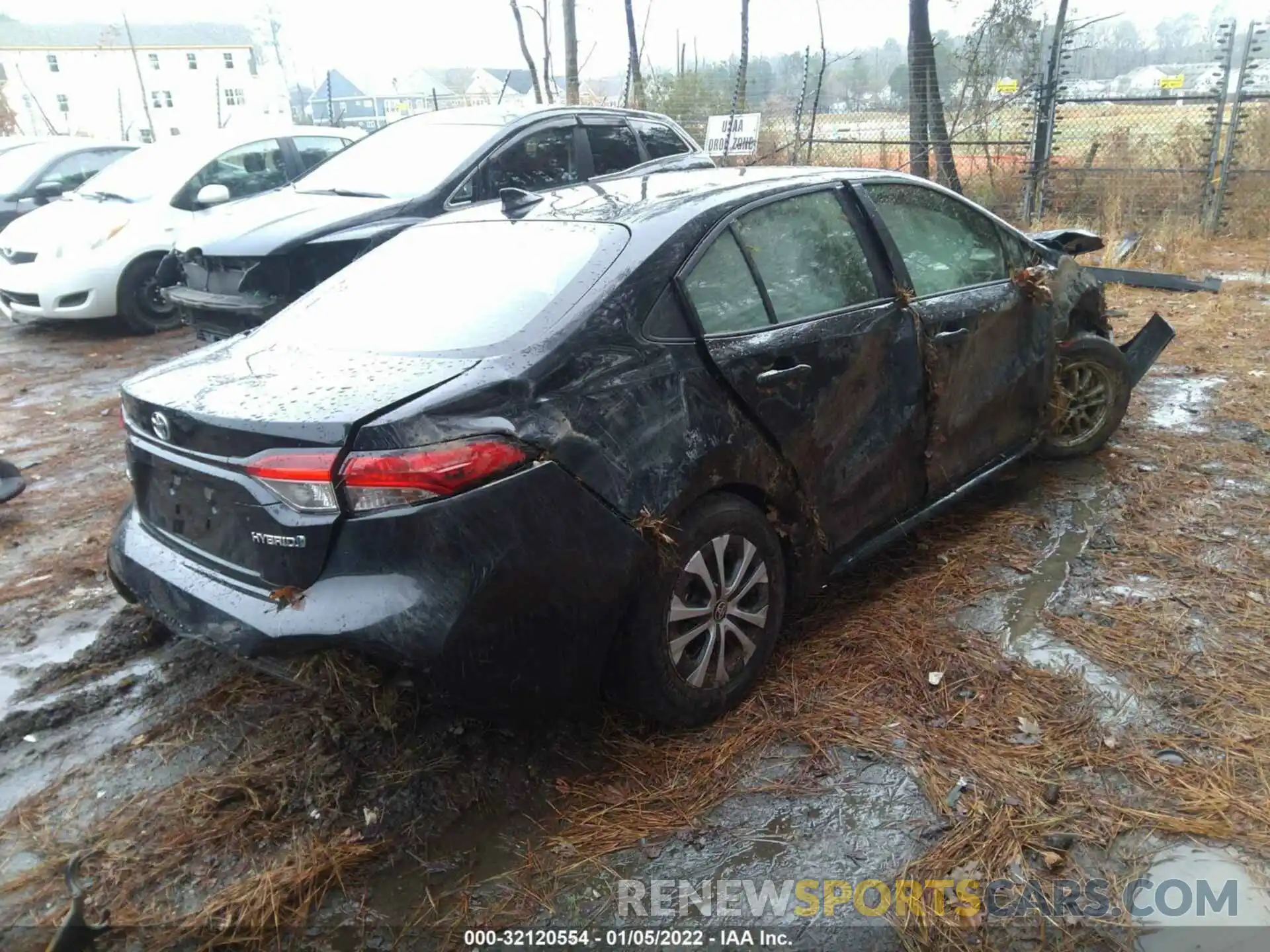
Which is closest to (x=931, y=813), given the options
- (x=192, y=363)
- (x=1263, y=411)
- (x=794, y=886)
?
(x=794, y=886)

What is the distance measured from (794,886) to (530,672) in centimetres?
85

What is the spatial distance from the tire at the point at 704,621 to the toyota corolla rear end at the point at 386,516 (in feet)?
0.41

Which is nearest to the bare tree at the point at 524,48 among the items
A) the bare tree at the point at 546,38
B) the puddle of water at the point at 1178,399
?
the bare tree at the point at 546,38

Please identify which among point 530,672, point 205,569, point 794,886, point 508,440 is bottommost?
point 794,886

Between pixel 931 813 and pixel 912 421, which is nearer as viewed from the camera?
pixel 931 813

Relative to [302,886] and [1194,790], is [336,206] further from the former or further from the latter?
[1194,790]

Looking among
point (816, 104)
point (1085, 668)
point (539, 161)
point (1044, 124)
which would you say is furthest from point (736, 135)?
point (1085, 668)

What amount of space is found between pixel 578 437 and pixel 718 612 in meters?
0.74

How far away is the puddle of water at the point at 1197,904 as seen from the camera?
6.80 ft

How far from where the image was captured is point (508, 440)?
2.25 metres

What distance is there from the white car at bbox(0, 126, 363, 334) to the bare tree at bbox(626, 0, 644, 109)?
31.8 ft

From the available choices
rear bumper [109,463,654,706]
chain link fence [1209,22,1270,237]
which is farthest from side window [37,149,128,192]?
chain link fence [1209,22,1270,237]

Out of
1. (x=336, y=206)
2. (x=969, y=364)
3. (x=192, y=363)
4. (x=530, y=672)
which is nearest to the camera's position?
(x=530, y=672)

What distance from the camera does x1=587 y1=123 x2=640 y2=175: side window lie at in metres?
7.18
